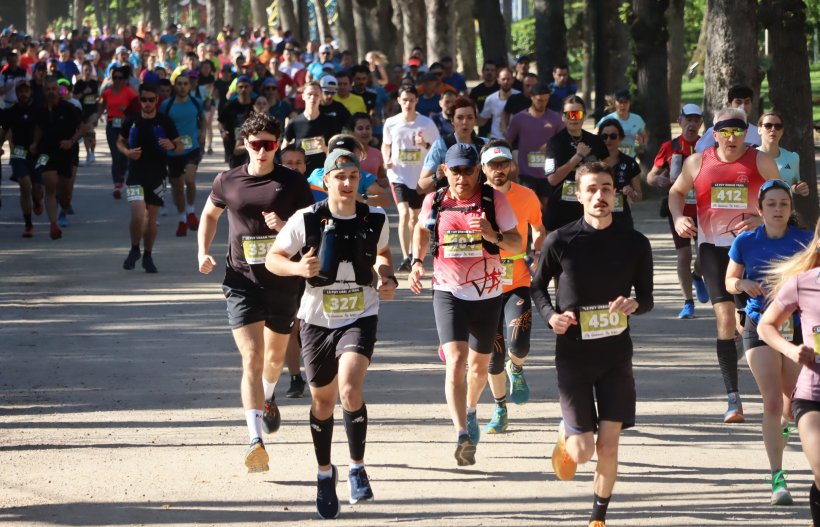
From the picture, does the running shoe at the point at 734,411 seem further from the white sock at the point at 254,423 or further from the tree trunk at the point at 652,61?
the tree trunk at the point at 652,61

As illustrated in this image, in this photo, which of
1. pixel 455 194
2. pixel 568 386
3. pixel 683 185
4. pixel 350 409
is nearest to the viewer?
pixel 568 386

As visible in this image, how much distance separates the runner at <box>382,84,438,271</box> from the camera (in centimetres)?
1558

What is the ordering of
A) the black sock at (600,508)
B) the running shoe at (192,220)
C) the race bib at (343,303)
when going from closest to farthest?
the black sock at (600,508) < the race bib at (343,303) < the running shoe at (192,220)

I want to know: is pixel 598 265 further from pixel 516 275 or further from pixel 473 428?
pixel 516 275

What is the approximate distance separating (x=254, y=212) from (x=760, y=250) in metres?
2.84

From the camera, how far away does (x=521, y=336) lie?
9.66m

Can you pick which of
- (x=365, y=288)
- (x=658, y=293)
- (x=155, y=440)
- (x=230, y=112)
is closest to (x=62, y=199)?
(x=230, y=112)

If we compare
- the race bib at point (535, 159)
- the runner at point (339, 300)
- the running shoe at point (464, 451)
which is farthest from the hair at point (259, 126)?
the race bib at point (535, 159)

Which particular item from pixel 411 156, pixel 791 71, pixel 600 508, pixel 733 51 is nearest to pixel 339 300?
pixel 600 508

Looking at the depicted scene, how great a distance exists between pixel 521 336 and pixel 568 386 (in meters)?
2.44

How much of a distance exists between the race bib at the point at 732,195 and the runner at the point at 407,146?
19.8 feet

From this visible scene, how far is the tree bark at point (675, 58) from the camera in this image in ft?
111

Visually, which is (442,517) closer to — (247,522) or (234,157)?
(247,522)

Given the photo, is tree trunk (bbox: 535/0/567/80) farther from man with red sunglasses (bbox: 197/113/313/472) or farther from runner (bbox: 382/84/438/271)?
man with red sunglasses (bbox: 197/113/313/472)
